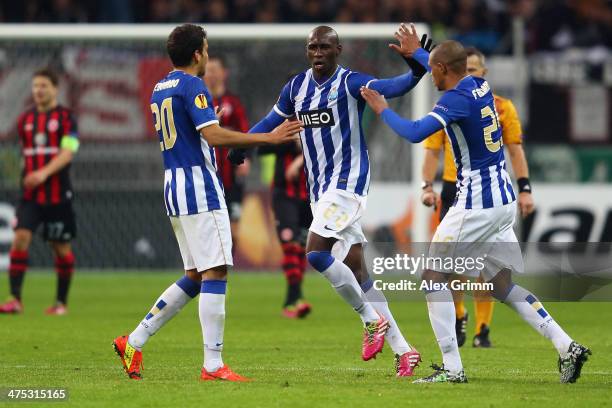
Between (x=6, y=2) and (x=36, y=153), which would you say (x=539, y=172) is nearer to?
(x=36, y=153)

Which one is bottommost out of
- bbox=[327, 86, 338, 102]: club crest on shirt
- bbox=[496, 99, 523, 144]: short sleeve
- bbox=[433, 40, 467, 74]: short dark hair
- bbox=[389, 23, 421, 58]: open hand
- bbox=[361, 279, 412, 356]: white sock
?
bbox=[361, 279, 412, 356]: white sock

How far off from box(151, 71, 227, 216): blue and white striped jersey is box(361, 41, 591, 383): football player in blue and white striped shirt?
109cm

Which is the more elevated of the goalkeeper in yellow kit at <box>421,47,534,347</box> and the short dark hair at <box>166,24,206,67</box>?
the short dark hair at <box>166,24,206,67</box>

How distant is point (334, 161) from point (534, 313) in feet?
5.82

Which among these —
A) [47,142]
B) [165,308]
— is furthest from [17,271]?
[165,308]

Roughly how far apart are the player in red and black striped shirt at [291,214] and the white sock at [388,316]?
13.9ft

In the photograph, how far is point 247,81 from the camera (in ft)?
57.1

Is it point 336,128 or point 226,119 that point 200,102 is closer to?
point 336,128

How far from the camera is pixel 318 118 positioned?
867cm

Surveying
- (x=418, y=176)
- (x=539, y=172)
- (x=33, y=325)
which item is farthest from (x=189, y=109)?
(x=539, y=172)

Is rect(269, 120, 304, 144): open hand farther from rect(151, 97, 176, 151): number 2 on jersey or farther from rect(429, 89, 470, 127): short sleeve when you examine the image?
rect(429, 89, 470, 127): short sleeve

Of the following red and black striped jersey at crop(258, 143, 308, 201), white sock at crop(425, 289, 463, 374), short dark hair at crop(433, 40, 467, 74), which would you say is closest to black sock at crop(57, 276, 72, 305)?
red and black striped jersey at crop(258, 143, 308, 201)

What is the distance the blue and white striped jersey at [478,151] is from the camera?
25.5 feet

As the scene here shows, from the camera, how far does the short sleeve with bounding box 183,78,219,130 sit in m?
7.77
